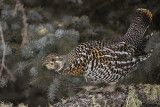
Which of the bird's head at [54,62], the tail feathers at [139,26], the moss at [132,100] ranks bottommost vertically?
the moss at [132,100]

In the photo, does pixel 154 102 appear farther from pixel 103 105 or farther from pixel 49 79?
pixel 49 79

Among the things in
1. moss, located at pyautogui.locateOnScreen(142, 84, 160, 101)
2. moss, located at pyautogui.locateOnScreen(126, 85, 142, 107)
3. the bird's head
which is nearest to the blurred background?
the bird's head

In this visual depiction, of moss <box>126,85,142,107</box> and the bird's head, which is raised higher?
the bird's head

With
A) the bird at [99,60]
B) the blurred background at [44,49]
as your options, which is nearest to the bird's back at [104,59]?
the bird at [99,60]

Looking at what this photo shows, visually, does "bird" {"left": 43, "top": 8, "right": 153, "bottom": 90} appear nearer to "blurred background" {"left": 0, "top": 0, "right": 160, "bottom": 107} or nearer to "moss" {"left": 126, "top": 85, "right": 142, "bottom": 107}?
"blurred background" {"left": 0, "top": 0, "right": 160, "bottom": 107}

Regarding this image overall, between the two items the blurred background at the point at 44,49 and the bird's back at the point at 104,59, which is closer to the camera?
the bird's back at the point at 104,59

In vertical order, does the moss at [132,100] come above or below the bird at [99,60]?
below

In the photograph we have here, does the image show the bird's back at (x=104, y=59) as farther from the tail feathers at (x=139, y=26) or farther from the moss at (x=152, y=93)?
the moss at (x=152, y=93)

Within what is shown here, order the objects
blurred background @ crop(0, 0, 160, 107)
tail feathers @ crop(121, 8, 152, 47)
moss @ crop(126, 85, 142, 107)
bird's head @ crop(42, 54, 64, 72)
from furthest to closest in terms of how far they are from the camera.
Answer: tail feathers @ crop(121, 8, 152, 47), blurred background @ crop(0, 0, 160, 107), bird's head @ crop(42, 54, 64, 72), moss @ crop(126, 85, 142, 107)

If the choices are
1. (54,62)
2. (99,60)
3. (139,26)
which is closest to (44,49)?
(54,62)

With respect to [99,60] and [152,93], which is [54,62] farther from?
[152,93]
